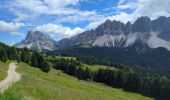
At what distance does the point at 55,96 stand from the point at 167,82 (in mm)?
158165

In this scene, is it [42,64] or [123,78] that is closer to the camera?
[42,64]

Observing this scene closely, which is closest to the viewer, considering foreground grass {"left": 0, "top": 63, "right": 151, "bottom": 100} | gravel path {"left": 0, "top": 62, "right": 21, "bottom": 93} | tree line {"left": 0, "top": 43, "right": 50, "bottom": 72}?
foreground grass {"left": 0, "top": 63, "right": 151, "bottom": 100}

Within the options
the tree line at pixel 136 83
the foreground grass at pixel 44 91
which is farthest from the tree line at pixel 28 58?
the foreground grass at pixel 44 91

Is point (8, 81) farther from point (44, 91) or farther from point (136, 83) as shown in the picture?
point (136, 83)

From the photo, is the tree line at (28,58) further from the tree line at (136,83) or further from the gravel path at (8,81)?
the gravel path at (8,81)

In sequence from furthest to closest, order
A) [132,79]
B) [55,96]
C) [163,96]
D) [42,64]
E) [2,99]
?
[132,79] → [163,96] → [42,64] → [55,96] → [2,99]

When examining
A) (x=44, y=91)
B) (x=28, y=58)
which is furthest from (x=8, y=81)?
(x=28, y=58)

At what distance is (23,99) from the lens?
42.5 ft

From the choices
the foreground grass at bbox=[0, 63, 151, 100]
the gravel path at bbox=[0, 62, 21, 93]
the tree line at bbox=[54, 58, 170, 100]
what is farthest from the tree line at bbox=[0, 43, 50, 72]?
the gravel path at bbox=[0, 62, 21, 93]

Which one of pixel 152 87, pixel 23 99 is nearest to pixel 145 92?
pixel 152 87

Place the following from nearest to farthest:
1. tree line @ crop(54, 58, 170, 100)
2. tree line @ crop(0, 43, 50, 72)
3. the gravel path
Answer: the gravel path
tree line @ crop(0, 43, 50, 72)
tree line @ crop(54, 58, 170, 100)

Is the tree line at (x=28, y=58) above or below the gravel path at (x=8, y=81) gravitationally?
above

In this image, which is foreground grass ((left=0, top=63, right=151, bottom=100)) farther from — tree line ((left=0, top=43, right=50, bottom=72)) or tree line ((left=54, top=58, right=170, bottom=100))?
tree line ((left=54, top=58, right=170, bottom=100))

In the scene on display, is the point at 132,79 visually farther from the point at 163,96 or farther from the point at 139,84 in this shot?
the point at 163,96
